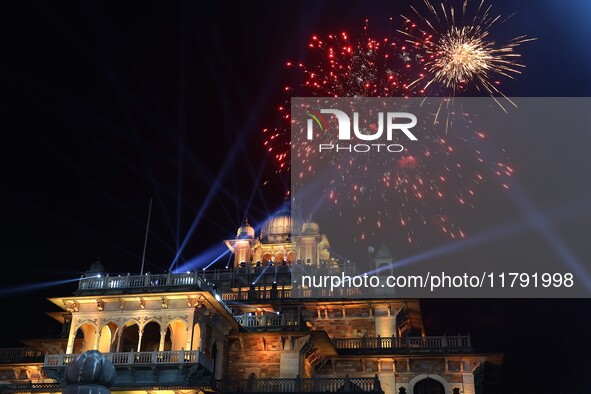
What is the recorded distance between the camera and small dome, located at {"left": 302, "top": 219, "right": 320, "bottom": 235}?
188 ft

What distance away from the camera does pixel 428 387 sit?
39094 mm

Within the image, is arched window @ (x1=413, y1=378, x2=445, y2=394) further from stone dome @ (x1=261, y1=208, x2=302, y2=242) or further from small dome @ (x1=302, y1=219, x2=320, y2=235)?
stone dome @ (x1=261, y1=208, x2=302, y2=242)

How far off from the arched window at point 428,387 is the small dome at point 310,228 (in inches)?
811

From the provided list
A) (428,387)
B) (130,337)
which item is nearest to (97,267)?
(130,337)

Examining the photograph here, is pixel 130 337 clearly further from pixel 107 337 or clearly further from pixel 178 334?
pixel 178 334

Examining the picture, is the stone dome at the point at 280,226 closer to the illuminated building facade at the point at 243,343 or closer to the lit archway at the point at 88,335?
the illuminated building facade at the point at 243,343

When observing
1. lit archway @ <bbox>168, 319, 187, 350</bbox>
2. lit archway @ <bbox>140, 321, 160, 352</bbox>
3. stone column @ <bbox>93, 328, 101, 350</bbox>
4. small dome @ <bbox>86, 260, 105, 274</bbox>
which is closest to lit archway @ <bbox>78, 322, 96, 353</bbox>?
stone column @ <bbox>93, 328, 101, 350</bbox>

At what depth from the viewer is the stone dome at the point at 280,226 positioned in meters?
60.8

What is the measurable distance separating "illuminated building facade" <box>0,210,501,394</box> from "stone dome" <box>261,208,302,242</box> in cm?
1217

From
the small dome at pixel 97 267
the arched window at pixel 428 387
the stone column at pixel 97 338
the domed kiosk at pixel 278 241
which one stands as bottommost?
the arched window at pixel 428 387

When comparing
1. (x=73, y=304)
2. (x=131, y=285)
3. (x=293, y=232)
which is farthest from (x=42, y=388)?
(x=293, y=232)

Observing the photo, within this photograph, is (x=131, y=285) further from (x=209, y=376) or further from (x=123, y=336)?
(x=209, y=376)

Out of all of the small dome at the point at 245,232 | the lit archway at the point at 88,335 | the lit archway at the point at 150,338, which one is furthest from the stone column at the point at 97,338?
the small dome at the point at 245,232

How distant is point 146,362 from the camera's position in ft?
110
